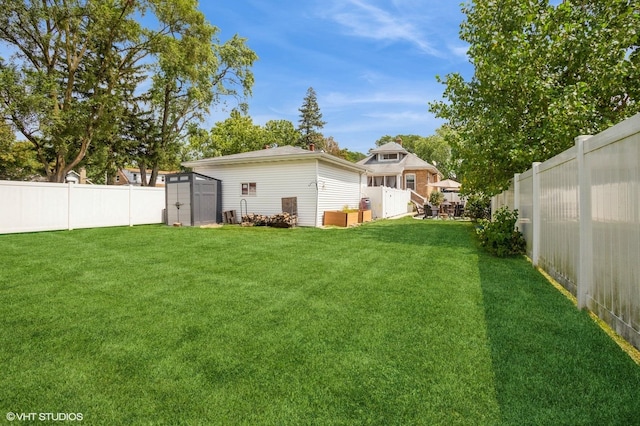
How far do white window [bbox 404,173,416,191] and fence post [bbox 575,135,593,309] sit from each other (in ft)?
92.5

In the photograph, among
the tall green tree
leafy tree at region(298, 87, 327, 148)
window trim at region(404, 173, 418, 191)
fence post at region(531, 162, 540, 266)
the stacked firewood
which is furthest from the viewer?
leafy tree at region(298, 87, 327, 148)

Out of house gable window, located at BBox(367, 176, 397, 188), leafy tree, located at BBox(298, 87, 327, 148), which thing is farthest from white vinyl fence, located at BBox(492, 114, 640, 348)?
leafy tree, located at BBox(298, 87, 327, 148)

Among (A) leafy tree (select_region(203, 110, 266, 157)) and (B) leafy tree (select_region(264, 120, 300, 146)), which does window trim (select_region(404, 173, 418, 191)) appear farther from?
→ (B) leafy tree (select_region(264, 120, 300, 146))

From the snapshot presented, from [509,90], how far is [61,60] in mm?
20582

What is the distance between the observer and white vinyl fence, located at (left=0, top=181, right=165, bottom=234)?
10695 millimetres

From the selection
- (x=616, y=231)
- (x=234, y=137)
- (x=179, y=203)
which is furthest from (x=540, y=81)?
(x=234, y=137)

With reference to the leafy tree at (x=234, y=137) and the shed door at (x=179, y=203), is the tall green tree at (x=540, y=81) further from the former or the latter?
the leafy tree at (x=234, y=137)

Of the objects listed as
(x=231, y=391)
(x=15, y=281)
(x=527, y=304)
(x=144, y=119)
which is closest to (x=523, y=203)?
(x=527, y=304)

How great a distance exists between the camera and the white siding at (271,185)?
558 inches

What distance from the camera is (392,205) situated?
2056 cm

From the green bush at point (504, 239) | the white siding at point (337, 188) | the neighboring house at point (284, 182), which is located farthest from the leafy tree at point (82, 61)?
the green bush at point (504, 239)

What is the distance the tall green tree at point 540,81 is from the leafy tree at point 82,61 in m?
15.9

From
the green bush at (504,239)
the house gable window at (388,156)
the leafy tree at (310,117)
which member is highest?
the leafy tree at (310,117)

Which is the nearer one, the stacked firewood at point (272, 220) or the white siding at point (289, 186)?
the stacked firewood at point (272, 220)
